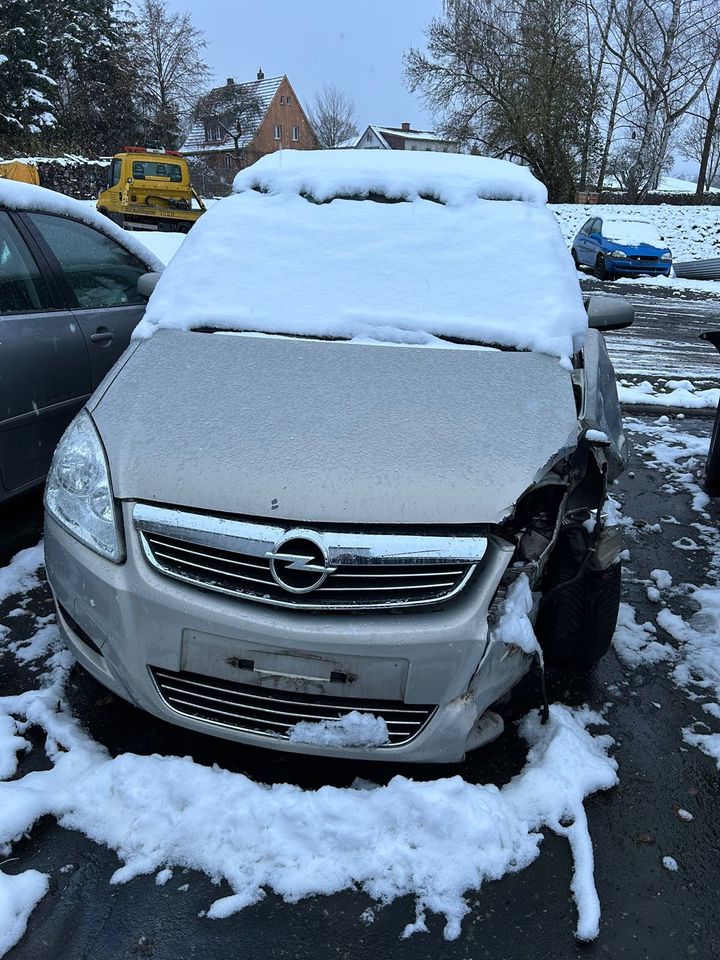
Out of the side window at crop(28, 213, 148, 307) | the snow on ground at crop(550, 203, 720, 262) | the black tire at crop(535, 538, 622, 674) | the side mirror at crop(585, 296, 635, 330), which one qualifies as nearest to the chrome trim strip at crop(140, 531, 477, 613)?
the black tire at crop(535, 538, 622, 674)

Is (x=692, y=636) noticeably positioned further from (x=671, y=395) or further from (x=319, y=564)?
(x=671, y=395)

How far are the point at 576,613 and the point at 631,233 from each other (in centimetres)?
1734

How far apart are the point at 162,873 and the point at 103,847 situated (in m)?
0.20

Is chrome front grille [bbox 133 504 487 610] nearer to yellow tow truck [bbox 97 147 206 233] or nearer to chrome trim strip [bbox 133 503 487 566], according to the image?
chrome trim strip [bbox 133 503 487 566]

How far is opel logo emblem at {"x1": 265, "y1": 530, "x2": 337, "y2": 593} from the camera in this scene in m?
1.89

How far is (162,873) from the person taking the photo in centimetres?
187

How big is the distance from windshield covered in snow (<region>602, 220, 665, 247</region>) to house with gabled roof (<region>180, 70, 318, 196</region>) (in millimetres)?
26536

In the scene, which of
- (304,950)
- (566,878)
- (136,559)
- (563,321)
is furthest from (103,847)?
(563,321)

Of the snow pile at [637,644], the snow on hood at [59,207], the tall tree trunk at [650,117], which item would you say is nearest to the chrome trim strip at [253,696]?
the snow pile at [637,644]

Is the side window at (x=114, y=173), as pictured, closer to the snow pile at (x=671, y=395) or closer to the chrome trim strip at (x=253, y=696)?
the snow pile at (x=671, y=395)

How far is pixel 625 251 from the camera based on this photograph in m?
17.2

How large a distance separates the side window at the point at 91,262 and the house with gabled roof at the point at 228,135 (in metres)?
37.2

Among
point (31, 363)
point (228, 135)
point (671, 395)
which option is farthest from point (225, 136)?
point (31, 363)

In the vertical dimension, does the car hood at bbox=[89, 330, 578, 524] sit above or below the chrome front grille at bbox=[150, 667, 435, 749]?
above
